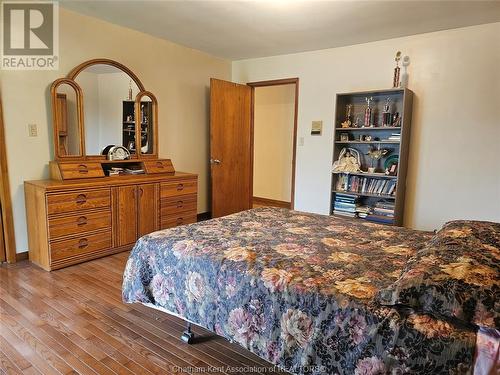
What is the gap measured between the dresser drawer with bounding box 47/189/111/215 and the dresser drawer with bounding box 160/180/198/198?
66cm

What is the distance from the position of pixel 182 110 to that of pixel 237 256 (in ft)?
10.6

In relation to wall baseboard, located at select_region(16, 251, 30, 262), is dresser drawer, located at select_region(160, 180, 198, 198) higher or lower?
higher

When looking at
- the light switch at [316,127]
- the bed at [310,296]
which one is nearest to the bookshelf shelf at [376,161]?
the light switch at [316,127]

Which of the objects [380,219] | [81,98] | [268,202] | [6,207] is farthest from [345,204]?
[6,207]

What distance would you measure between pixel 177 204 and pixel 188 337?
7.01ft

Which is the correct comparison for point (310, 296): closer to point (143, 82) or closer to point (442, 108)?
point (442, 108)

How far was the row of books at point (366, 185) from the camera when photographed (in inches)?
146

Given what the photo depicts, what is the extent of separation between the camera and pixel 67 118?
10.5ft

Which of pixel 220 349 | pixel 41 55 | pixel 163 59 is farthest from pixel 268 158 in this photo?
pixel 220 349

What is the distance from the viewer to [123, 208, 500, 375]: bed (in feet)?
3.54

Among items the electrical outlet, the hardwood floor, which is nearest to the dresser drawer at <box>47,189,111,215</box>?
the hardwood floor

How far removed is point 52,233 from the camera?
2.79 m

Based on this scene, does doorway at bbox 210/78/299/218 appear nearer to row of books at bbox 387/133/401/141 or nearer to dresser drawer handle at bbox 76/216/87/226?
row of books at bbox 387/133/401/141

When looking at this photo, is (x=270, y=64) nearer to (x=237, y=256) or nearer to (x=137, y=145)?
(x=137, y=145)
